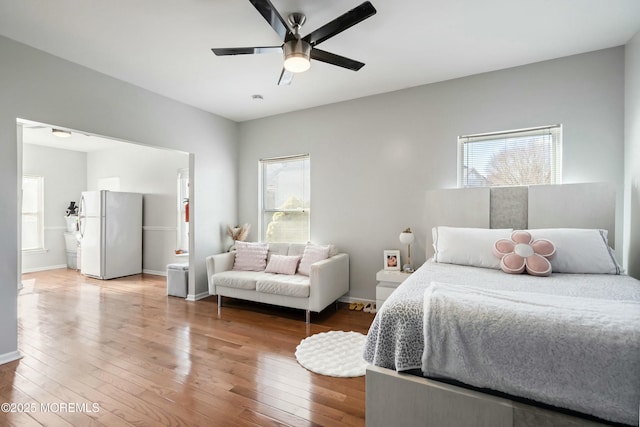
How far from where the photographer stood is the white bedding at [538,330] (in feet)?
3.45

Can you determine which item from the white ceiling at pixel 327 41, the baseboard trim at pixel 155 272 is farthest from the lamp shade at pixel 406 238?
the baseboard trim at pixel 155 272

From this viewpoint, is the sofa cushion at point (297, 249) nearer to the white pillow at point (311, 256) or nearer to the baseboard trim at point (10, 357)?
the white pillow at point (311, 256)

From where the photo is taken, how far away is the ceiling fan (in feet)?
5.95

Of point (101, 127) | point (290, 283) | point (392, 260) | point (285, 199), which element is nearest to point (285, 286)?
point (290, 283)

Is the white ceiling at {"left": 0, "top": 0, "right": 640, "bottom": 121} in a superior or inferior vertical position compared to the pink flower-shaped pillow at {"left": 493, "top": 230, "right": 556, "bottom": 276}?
superior

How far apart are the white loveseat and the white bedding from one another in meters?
1.25

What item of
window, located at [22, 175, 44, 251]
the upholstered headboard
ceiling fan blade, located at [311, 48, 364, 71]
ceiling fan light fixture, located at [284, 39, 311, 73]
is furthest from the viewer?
window, located at [22, 175, 44, 251]

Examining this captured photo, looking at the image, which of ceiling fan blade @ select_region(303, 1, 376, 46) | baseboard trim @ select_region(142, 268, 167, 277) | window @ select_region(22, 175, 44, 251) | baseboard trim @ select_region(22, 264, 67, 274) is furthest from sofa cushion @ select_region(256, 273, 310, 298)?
window @ select_region(22, 175, 44, 251)

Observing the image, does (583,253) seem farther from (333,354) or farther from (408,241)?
(333,354)

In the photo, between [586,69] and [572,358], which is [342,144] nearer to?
[586,69]

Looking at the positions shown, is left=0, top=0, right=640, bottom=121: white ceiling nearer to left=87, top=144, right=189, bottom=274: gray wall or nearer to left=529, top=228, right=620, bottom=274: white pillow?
left=529, top=228, right=620, bottom=274: white pillow

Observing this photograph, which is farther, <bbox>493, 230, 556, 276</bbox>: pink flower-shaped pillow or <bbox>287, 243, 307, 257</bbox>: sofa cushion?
<bbox>287, 243, 307, 257</bbox>: sofa cushion

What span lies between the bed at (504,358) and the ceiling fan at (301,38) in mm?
1699

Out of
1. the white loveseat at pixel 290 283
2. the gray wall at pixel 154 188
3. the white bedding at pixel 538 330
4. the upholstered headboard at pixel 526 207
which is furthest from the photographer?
the gray wall at pixel 154 188
